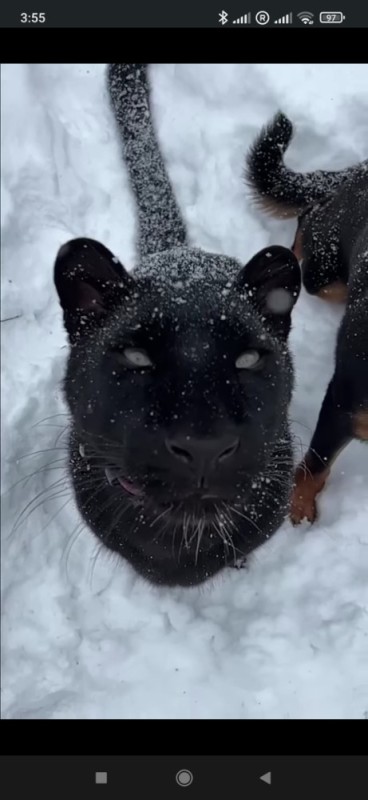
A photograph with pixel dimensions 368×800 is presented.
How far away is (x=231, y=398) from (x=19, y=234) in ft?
7.26

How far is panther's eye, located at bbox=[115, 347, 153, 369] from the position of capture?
181 centimetres

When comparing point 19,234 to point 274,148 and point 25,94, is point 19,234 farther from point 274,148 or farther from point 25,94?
point 274,148

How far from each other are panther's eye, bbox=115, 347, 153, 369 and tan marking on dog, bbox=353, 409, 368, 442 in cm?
105

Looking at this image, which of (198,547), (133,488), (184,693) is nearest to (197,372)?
(133,488)

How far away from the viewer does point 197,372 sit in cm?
172

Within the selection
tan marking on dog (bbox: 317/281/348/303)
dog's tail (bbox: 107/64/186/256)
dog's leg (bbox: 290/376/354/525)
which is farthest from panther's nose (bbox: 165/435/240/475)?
tan marking on dog (bbox: 317/281/348/303)

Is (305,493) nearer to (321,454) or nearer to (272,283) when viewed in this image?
(321,454)
